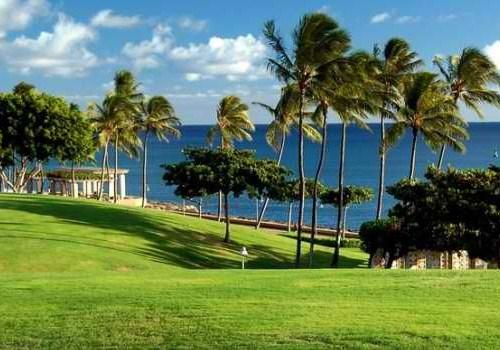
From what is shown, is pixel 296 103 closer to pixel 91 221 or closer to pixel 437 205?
pixel 437 205

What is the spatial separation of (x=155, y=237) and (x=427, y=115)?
665 inches

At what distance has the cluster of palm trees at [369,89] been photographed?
1299 inches

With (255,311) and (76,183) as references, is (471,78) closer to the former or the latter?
(255,311)

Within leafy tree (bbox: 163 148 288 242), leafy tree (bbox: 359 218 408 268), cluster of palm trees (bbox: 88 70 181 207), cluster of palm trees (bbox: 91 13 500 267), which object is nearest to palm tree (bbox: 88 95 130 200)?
cluster of palm trees (bbox: 88 70 181 207)

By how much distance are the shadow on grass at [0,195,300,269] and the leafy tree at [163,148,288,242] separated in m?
2.30

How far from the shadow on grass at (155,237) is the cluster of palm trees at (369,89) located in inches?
141

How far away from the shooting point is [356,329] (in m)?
10.8

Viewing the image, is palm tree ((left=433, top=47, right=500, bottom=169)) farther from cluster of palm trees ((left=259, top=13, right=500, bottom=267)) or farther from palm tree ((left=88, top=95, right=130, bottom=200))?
palm tree ((left=88, top=95, right=130, bottom=200))

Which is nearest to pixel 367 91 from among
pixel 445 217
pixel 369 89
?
pixel 369 89

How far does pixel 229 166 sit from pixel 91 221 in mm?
8429

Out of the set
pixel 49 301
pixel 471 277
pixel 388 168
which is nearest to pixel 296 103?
pixel 471 277

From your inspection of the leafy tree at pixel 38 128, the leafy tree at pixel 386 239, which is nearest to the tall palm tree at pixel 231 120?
the leafy tree at pixel 38 128

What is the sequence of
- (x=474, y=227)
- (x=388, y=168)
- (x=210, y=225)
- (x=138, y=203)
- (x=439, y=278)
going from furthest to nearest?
(x=388, y=168) < (x=138, y=203) < (x=210, y=225) < (x=474, y=227) < (x=439, y=278)

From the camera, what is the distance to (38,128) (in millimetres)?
56312
